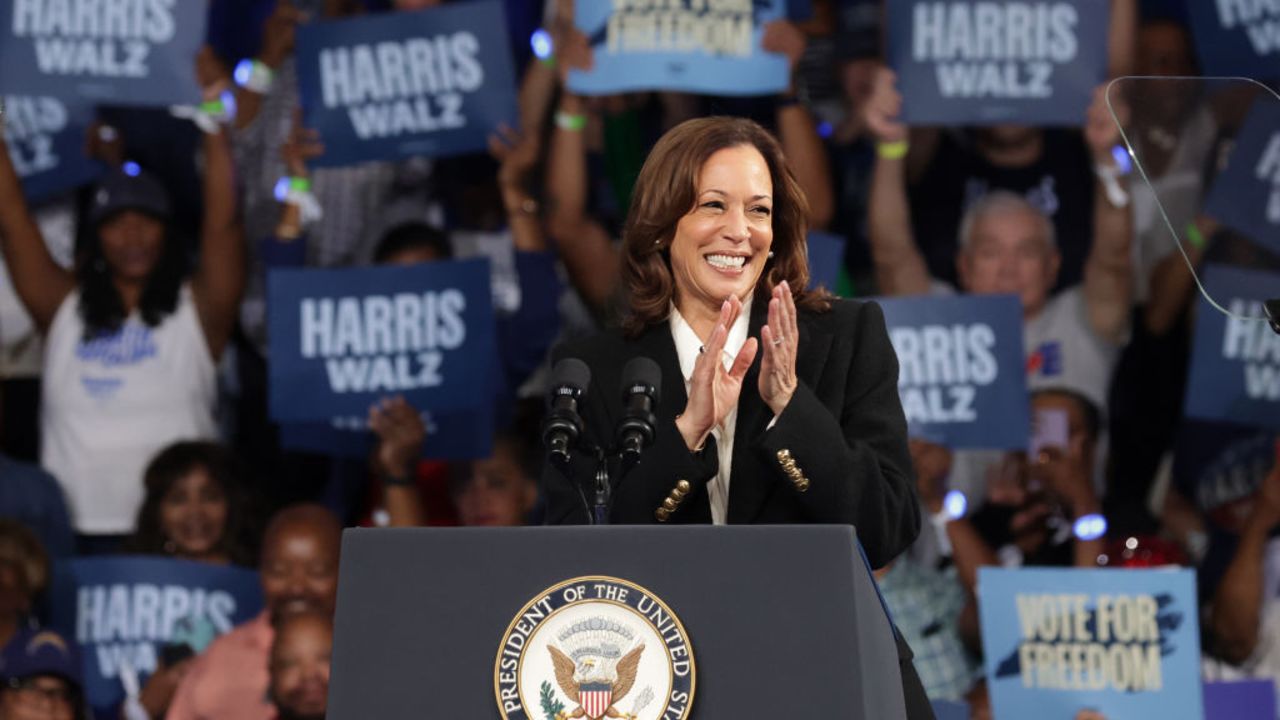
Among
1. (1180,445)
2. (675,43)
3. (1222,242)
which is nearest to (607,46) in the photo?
(675,43)

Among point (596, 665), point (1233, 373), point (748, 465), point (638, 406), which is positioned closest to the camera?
point (596, 665)

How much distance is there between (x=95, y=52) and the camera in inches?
202

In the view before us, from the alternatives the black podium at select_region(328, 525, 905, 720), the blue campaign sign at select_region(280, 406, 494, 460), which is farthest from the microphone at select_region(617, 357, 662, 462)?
the blue campaign sign at select_region(280, 406, 494, 460)

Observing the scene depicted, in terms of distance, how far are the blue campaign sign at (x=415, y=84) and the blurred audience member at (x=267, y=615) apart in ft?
3.46

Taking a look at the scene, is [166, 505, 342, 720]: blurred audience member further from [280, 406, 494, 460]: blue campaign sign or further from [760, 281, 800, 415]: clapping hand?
[760, 281, 800, 415]: clapping hand

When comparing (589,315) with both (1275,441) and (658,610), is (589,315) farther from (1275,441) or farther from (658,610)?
(658,610)

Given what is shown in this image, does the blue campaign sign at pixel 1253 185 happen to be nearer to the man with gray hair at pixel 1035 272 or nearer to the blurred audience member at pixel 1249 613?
the blurred audience member at pixel 1249 613

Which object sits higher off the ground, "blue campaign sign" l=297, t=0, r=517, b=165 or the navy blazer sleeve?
"blue campaign sign" l=297, t=0, r=517, b=165

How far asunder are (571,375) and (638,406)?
11 centimetres

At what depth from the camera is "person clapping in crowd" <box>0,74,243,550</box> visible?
17.8 feet

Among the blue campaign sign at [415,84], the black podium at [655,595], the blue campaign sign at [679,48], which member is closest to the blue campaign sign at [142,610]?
the blue campaign sign at [415,84]

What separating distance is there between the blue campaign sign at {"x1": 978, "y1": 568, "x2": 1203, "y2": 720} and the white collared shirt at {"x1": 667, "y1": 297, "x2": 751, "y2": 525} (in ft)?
7.65

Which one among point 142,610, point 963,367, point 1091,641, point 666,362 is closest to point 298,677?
point 142,610

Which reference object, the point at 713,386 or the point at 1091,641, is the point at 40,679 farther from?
the point at 713,386
